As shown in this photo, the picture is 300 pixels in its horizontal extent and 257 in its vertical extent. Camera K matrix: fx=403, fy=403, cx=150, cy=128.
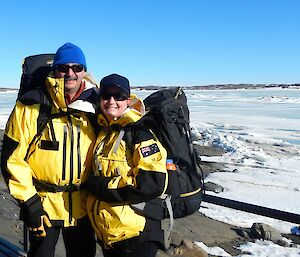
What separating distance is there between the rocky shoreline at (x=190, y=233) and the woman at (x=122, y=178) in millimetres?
1943

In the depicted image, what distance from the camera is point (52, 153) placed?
7.91ft

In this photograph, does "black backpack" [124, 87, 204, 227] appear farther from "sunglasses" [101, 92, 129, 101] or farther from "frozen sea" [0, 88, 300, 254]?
"frozen sea" [0, 88, 300, 254]

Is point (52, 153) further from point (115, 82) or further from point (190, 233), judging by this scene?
point (190, 233)

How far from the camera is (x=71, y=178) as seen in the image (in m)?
2.44

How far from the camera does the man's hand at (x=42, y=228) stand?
2.44 meters

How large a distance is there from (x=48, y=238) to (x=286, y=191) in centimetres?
805

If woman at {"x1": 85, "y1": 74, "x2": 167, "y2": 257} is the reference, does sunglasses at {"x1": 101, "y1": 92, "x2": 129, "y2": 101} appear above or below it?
above

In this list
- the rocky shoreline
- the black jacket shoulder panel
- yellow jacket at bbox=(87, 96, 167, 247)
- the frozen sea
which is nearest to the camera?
yellow jacket at bbox=(87, 96, 167, 247)

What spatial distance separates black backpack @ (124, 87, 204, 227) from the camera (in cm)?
220

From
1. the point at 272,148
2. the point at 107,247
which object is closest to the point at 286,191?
the point at 272,148

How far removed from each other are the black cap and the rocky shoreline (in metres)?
2.28

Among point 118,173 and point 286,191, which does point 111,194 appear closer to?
point 118,173

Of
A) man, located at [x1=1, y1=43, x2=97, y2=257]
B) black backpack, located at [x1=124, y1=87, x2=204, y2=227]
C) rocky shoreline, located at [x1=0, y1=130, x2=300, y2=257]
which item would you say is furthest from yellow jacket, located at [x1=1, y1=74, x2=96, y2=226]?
rocky shoreline, located at [x1=0, y1=130, x2=300, y2=257]

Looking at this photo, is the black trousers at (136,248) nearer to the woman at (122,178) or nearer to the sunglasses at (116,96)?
the woman at (122,178)
